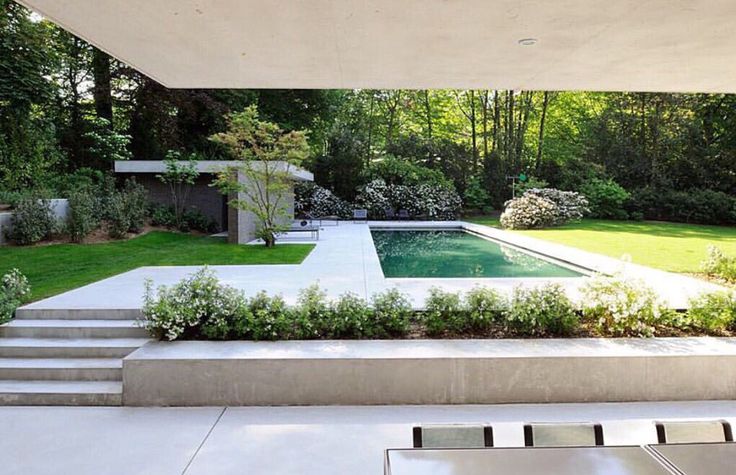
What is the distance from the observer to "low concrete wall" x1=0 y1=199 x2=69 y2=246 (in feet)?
34.4

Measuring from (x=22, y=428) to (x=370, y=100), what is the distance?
26.9 metres

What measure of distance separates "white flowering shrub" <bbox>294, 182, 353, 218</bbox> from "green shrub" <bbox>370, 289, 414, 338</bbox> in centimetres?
1749

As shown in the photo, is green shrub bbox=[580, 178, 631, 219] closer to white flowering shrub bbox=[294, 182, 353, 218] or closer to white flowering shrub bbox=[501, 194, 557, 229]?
white flowering shrub bbox=[501, 194, 557, 229]

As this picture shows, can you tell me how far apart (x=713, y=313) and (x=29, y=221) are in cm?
1206

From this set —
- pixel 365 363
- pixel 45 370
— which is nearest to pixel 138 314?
pixel 45 370

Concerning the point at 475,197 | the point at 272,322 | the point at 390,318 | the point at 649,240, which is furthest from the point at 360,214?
the point at 272,322

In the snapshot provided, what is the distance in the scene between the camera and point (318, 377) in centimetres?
387

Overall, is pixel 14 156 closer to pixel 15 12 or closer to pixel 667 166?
pixel 15 12

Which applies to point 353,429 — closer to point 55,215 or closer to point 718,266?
point 718,266

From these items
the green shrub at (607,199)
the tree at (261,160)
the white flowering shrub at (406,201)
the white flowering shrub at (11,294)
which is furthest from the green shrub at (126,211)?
the green shrub at (607,199)

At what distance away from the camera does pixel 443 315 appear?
4.68 meters

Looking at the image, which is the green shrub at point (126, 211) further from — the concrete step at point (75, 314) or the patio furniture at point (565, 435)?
the patio furniture at point (565, 435)

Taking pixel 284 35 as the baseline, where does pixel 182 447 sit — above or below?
below

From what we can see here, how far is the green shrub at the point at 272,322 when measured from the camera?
4.36 metres
